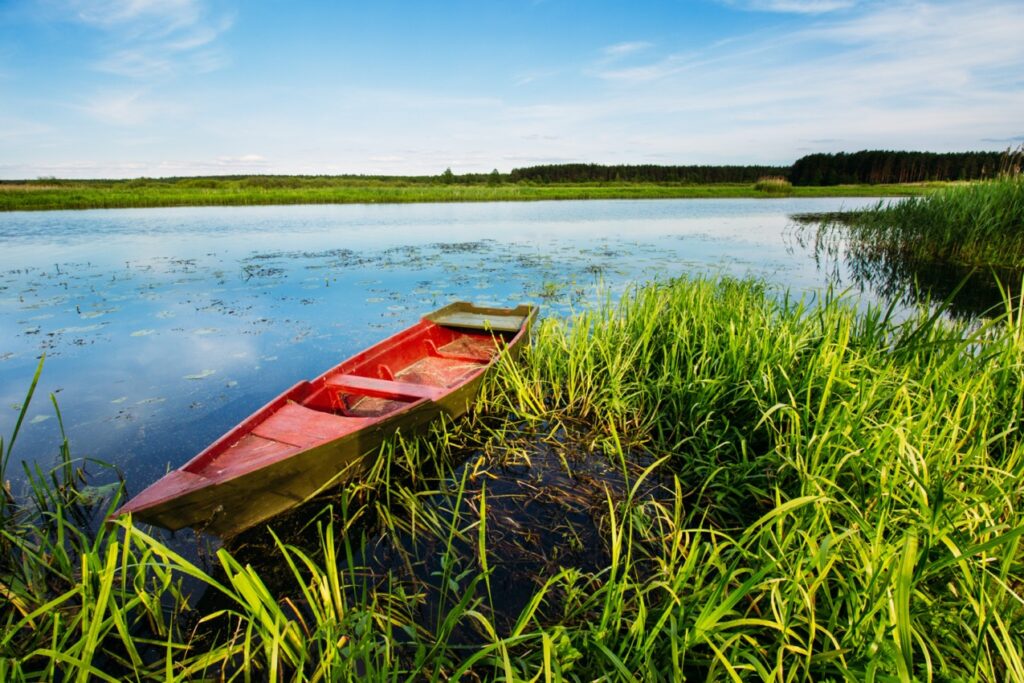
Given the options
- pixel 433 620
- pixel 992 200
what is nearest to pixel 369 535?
pixel 433 620

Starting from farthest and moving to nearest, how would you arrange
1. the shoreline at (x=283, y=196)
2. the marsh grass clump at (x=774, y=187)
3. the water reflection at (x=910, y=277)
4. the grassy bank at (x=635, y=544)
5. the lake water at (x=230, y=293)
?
the marsh grass clump at (x=774, y=187)
the shoreline at (x=283, y=196)
the water reflection at (x=910, y=277)
the lake water at (x=230, y=293)
the grassy bank at (x=635, y=544)

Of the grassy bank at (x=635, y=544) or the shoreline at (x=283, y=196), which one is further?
the shoreline at (x=283, y=196)

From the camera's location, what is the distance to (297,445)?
3.10 metres

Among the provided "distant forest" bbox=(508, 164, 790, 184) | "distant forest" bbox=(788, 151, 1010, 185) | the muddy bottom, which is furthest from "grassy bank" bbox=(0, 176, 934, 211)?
the muddy bottom

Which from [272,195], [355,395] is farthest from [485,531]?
[272,195]

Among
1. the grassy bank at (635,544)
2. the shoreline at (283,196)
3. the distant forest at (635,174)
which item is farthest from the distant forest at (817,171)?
the grassy bank at (635,544)

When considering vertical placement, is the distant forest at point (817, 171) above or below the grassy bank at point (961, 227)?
above

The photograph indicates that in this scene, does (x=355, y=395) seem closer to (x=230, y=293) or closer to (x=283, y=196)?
(x=230, y=293)

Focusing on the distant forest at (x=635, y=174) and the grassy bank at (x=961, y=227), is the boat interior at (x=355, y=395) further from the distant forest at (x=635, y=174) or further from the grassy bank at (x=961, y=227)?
the distant forest at (x=635, y=174)

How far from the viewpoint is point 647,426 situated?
3.95 meters

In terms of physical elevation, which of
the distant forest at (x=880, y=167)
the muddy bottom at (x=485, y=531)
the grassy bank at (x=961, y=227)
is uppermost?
the distant forest at (x=880, y=167)

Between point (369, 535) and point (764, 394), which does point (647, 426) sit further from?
point (369, 535)

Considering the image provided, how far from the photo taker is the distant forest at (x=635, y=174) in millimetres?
62747

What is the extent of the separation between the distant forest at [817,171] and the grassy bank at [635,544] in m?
49.1
